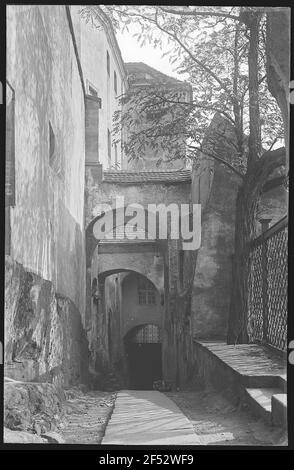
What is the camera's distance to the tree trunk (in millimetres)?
6477

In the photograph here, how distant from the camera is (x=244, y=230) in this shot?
6773 mm

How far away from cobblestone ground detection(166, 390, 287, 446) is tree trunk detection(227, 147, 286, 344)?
0.79 m

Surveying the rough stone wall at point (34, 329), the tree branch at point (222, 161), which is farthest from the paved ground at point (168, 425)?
the tree branch at point (222, 161)

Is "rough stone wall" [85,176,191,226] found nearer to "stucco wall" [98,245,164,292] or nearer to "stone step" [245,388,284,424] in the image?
"stone step" [245,388,284,424]

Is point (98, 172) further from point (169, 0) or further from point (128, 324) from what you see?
point (128, 324)

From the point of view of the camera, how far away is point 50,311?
19.6ft

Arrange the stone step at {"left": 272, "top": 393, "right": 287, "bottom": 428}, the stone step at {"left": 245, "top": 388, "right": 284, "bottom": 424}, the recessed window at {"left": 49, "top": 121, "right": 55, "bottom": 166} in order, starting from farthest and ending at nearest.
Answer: the recessed window at {"left": 49, "top": 121, "right": 55, "bottom": 166} → the stone step at {"left": 245, "top": 388, "right": 284, "bottom": 424} → the stone step at {"left": 272, "top": 393, "right": 287, "bottom": 428}

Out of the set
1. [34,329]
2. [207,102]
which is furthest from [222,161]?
[34,329]

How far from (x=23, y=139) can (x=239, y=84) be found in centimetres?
303

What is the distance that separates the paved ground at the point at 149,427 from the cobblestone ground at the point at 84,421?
82 millimetres

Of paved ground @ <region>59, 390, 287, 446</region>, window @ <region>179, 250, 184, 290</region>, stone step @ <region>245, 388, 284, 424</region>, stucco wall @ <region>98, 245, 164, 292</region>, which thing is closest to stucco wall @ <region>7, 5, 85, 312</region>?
paved ground @ <region>59, 390, 287, 446</region>

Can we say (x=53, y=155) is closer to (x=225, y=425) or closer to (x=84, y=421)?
(x=84, y=421)

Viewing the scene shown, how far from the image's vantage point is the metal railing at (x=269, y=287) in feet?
18.2

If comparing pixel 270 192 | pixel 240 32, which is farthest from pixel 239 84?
pixel 270 192
